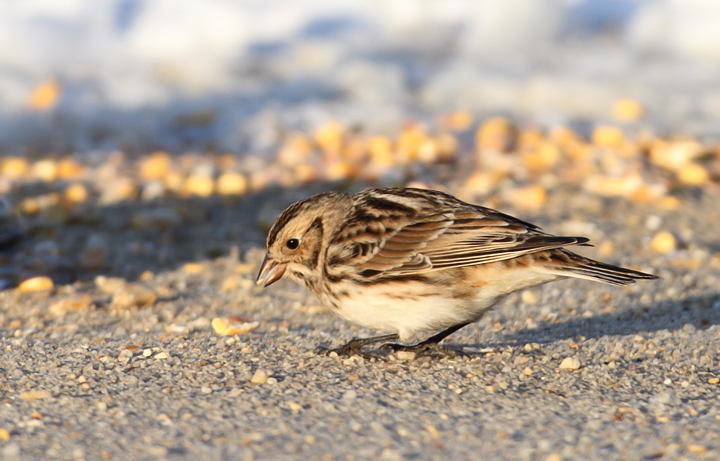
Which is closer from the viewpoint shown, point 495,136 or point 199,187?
point 199,187

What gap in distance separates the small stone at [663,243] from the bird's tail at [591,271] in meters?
2.47

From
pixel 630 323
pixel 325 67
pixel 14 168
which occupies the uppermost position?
pixel 325 67

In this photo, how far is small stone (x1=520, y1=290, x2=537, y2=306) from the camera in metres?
5.40

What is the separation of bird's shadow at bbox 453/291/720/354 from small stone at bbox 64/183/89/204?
13.8 feet

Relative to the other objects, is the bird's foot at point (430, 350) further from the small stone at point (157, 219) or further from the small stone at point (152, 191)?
the small stone at point (152, 191)

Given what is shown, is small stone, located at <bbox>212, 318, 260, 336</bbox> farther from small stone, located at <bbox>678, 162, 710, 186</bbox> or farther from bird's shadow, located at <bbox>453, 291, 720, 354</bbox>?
small stone, located at <bbox>678, 162, 710, 186</bbox>

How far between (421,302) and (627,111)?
714 centimetres

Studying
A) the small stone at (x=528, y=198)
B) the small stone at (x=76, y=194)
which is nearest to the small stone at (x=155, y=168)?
the small stone at (x=76, y=194)

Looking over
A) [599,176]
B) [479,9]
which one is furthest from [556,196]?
[479,9]

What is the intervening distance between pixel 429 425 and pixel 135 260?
3582 millimetres

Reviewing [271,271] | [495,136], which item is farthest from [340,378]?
[495,136]

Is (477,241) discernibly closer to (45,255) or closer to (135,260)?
(135,260)

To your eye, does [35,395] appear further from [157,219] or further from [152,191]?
[152,191]

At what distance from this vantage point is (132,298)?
5219 mm
